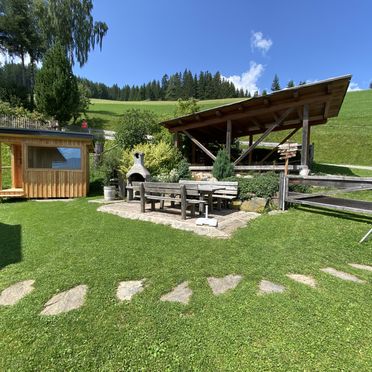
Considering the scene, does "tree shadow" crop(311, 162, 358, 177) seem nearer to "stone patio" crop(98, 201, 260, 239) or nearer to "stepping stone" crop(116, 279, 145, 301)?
"stone patio" crop(98, 201, 260, 239)

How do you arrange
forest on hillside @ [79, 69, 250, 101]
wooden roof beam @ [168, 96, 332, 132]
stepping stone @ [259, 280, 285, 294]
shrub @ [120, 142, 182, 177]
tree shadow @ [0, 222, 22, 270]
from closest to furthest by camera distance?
stepping stone @ [259, 280, 285, 294] < tree shadow @ [0, 222, 22, 270] < wooden roof beam @ [168, 96, 332, 132] < shrub @ [120, 142, 182, 177] < forest on hillside @ [79, 69, 250, 101]

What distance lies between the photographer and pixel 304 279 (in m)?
3.09

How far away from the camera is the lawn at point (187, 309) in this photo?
1.85m

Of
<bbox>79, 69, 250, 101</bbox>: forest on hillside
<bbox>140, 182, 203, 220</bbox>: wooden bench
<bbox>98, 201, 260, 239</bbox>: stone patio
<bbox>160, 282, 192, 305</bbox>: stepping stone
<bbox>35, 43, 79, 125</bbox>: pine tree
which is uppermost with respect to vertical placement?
<bbox>79, 69, 250, 101</bbox>: forest on hillside

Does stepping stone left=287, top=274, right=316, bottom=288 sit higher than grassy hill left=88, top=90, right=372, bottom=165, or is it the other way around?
grassy hill left=88, top=90, right=372, bottom=165

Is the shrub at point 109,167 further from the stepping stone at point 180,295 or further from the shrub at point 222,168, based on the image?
the stepping stone at point 180,295

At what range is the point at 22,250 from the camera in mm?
4066

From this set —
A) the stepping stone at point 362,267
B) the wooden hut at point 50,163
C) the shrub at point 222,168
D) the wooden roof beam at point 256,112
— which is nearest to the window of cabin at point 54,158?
the wooden hut at point 50,163

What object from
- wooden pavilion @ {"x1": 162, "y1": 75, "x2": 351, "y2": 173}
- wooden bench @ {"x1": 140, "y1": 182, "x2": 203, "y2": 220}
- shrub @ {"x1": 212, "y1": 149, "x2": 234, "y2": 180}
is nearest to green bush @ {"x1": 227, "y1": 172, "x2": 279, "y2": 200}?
shrub @ {"x1": 212, "y1": 149, "x2": 234, "y2": 180}

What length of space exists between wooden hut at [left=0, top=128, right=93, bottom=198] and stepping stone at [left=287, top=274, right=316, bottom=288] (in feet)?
29.7

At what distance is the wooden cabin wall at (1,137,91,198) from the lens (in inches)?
366

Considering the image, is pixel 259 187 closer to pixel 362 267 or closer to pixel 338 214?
pixel 338 214

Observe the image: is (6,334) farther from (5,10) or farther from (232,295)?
(5,10)

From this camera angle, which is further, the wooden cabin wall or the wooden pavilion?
the wooden cabin wall
